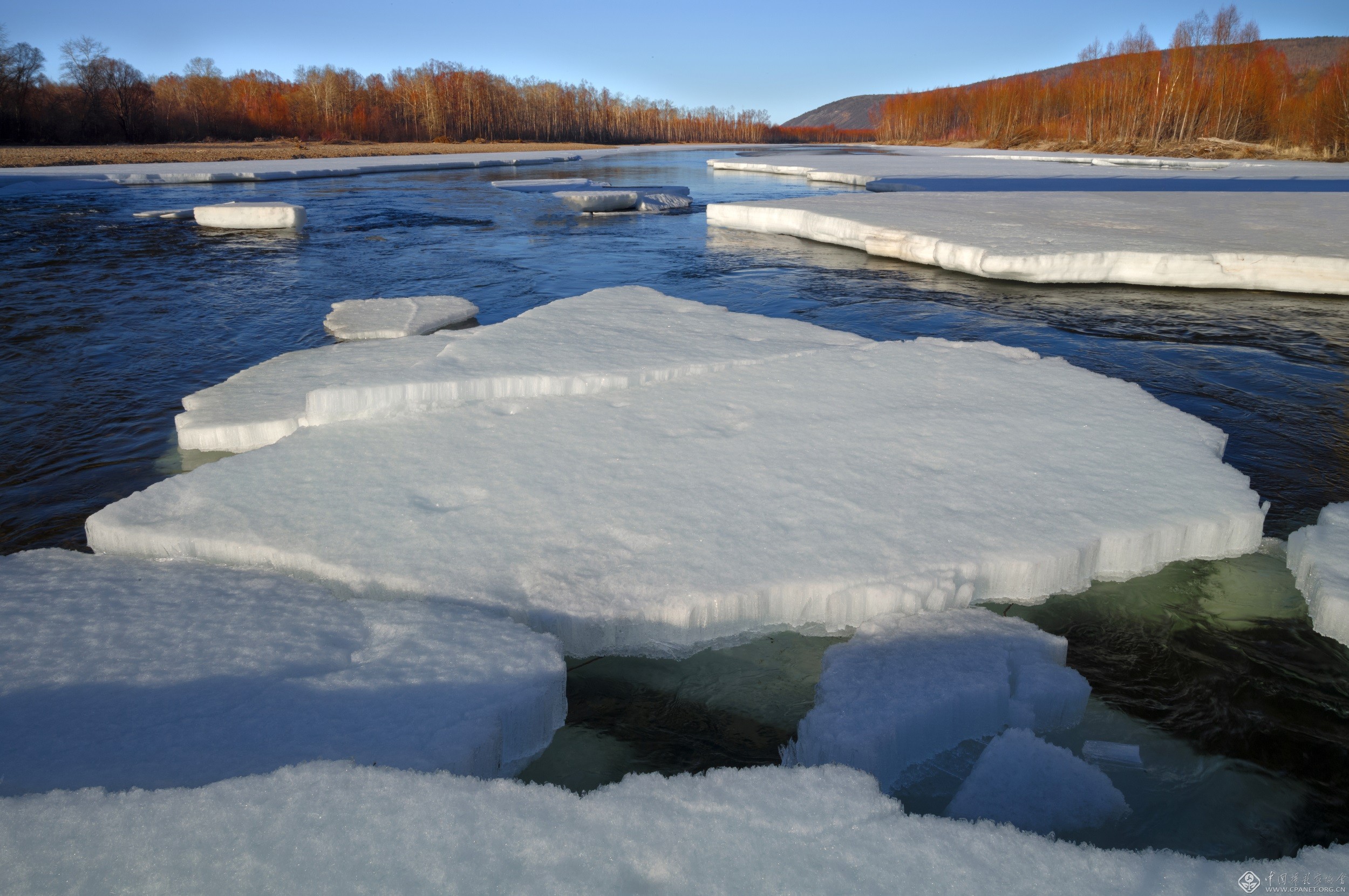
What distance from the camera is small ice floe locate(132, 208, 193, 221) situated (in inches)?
488

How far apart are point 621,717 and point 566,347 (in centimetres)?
238


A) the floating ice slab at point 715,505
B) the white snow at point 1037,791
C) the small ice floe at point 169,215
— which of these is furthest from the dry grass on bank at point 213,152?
the white snow at point 1037,791

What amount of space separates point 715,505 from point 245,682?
129 cm

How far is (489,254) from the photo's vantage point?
912 cm

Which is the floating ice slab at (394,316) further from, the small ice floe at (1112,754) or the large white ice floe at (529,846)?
the small ice floe at (1112,754)

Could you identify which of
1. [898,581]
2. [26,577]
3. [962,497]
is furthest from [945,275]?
[26,577]

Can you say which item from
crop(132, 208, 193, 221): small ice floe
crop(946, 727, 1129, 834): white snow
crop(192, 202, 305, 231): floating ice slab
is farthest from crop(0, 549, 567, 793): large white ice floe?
crop(132, 208, 193, 221): small ice floe

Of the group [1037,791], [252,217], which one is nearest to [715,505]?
[1037,791]

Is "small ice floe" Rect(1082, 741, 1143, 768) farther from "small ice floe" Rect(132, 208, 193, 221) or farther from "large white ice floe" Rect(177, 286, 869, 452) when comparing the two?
"small ice floe" Rect(132, 208, 193, 221)

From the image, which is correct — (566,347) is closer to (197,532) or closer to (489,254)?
(197,532)

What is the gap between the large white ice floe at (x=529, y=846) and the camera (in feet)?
3.62

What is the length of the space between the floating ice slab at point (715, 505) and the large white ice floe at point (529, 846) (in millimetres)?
632

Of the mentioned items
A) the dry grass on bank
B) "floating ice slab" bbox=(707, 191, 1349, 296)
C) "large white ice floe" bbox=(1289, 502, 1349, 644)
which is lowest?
"large white ice floe" bbox=(1289, 502, 1349, 644)

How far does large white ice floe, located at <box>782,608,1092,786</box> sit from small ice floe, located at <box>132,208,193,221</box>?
14.2m
